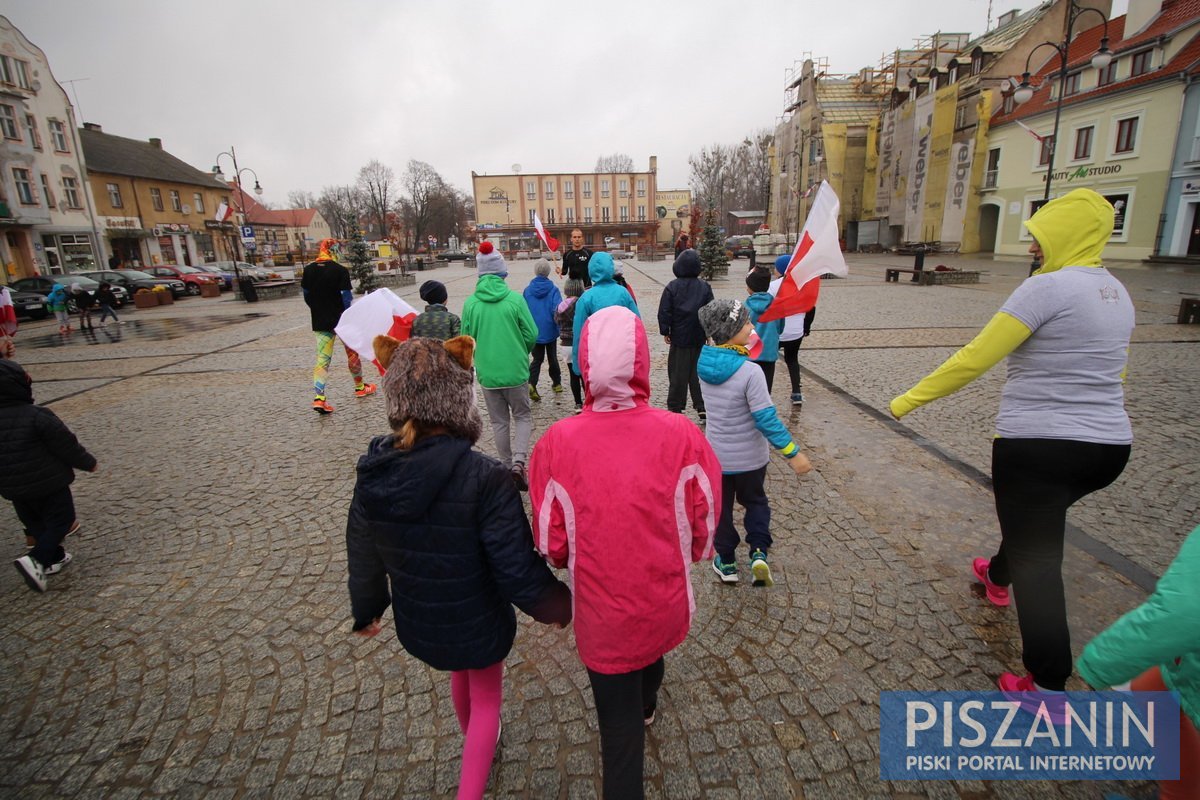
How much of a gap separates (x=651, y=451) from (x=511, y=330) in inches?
124

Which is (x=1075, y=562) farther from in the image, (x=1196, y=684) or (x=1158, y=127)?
(x=1158, y=127)

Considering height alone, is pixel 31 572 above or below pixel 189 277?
below

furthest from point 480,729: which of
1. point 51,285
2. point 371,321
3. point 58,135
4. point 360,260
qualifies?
point 58,135

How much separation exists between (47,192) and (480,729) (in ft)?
149

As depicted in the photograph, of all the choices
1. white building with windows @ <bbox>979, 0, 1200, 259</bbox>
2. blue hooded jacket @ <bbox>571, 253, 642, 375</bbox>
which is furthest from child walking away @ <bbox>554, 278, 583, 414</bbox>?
white building with windows @ <bbox>979, 0, 1200, 259</bbox>

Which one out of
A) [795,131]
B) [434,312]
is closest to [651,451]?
[434,312]

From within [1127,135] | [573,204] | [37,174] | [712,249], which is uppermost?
[573,204]

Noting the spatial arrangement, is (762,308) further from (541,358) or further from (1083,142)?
(1083,142)

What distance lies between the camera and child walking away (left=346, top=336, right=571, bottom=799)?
1.77 m

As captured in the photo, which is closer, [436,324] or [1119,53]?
[436,324]

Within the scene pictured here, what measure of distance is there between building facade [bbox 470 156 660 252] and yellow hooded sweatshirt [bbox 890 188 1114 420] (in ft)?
266

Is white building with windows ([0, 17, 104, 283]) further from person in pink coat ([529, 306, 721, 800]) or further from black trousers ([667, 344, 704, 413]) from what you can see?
person in pink coat ([529, 306, 721, 800])

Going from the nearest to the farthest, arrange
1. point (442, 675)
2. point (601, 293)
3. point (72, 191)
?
point (442, 675)
point (601, 293)
point (72, 191)

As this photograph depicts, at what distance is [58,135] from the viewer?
3328cm
